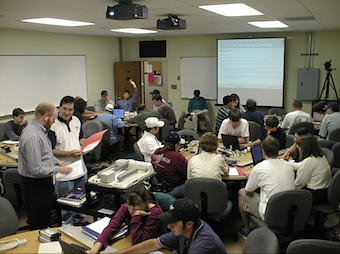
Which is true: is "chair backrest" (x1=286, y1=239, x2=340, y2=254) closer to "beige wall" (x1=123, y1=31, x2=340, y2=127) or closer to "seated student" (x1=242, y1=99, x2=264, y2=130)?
"seated student" (x1=242, y1=99, x2=264, y2=130)

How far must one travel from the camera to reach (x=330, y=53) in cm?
864

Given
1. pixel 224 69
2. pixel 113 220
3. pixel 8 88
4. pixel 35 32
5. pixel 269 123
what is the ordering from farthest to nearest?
1. pixel 224 69
2. pixel 35 32
3. pixel 8 88
4. pixel 269 123
5. pixel 113 220

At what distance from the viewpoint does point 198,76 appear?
10406 millimetres

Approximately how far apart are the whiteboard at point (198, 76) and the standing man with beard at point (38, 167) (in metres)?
7.28

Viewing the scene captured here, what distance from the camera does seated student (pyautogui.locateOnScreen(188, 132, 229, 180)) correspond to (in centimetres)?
391

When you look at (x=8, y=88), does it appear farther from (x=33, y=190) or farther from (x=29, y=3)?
(x=33, y=190)

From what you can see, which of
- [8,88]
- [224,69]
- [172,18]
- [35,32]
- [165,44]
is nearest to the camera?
[172,18]

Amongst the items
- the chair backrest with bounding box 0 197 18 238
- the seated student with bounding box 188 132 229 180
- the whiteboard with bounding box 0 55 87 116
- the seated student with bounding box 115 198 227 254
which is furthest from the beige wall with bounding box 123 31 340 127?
the chair backrest with bounding box 0 197 18 238

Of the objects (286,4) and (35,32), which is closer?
(286,4)

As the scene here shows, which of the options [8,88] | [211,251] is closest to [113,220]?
[211,251]

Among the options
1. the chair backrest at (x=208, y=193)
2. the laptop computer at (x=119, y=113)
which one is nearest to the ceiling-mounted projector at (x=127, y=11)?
the chair backrest at (x=208, y=193)

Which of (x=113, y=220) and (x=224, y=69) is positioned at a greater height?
(x=224, y=69)

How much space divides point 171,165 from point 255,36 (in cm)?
647

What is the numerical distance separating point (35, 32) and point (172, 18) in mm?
4488
